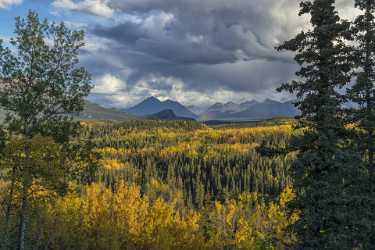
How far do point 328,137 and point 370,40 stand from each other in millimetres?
6626

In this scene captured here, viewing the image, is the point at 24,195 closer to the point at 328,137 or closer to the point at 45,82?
the point at 45,82

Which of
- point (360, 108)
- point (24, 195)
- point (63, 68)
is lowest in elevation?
point (24, 195)

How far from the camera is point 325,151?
21281 mm

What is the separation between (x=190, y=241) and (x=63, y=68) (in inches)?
1703

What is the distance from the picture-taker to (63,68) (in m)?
25.8

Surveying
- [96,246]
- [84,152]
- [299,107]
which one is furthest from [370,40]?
[96,246]

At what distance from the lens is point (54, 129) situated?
967 inches

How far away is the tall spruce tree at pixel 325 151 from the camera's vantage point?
20094 mm

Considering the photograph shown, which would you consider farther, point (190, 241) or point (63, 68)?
point (190, 241)

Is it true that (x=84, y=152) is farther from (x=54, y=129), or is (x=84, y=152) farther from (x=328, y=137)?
(x=328, y=137)

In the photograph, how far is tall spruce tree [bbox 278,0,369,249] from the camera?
791 inches

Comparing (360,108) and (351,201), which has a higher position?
(360,108)

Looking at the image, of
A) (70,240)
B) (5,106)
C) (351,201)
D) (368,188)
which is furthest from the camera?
(70,240)

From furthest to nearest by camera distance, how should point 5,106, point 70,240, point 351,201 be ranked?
1. point 70,240
2. point 5,106
3. point 351,201
